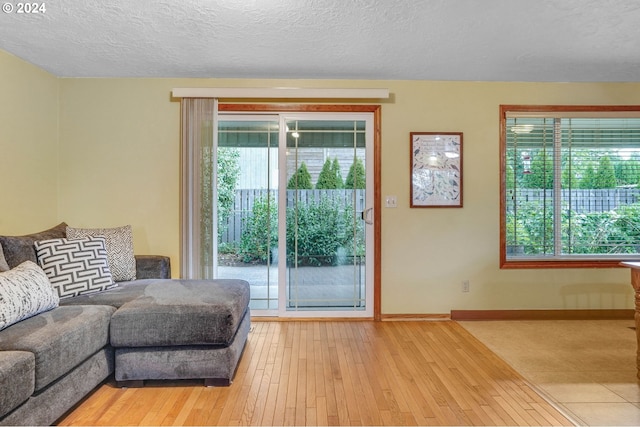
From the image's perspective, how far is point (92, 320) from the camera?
2133 millimetres

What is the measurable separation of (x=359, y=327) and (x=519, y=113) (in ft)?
8.74

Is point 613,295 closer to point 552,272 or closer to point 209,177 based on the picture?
point 552,272

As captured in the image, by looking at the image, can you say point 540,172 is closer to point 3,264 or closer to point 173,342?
point 173,342

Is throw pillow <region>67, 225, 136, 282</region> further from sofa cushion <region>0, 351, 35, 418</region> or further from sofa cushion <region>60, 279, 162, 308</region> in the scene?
sofa cushion <region>0, 351, 35, 418</region>

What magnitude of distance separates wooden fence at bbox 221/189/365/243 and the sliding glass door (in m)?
0.01

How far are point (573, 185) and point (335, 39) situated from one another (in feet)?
9.46

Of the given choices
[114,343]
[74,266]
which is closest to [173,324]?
[114,343]

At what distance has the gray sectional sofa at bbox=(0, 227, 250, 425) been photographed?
5.60 ft

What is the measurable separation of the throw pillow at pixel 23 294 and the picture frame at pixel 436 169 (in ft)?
9.88

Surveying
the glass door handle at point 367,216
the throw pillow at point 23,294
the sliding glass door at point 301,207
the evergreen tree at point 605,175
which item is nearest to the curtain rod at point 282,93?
the sliding glass door at point 301,207

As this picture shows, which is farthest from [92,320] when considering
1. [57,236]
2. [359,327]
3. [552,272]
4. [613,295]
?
[613,295]

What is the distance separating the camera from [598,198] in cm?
382

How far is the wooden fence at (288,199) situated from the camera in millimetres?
3727

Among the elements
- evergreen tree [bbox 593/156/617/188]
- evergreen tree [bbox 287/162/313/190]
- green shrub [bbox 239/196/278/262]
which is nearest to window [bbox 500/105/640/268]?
evergreen tree [bbox 593/156/617/188]
